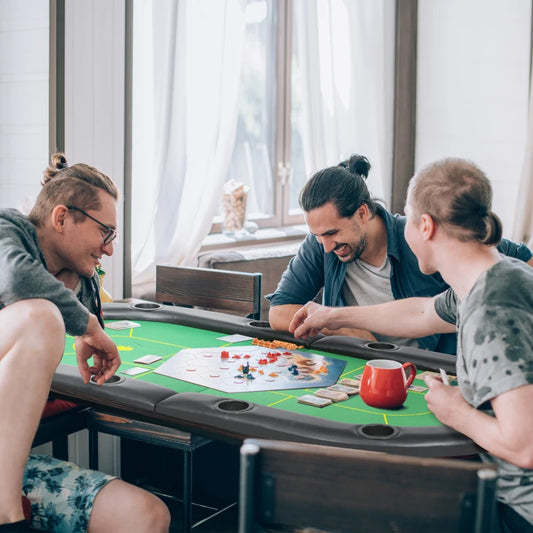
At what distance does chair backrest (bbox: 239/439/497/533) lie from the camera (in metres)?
1.00

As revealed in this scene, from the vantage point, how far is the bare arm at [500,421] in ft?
4.23

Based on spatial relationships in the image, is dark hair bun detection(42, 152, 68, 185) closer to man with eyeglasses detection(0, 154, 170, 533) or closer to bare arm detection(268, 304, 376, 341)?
man with eyeglasses detection(0, 154, 170, 533)

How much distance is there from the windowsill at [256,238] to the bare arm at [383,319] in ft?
6.67

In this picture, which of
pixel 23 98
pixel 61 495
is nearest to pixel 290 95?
pixel 23 98

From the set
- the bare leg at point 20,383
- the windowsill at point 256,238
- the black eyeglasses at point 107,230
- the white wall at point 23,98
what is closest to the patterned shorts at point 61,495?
the bare leg at point 20,383

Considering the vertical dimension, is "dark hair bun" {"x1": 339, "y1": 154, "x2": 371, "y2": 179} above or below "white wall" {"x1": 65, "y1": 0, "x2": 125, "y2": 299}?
below

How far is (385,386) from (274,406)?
0.26 m

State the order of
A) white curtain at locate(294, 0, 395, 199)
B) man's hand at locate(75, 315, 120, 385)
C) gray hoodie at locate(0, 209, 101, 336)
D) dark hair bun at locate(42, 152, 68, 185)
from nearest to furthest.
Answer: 1. gray hoodie at locate(0, 209, 101, 336)
2. man's hand at locate(75, 315, 120, 385)
3. dark hair bun at locate(42, 152, 68, 185)
4. white curtain at locate(294, 0, 395, 199)

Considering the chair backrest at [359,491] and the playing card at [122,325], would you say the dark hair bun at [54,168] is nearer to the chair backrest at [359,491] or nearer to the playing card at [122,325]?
the playing card at [122,325]

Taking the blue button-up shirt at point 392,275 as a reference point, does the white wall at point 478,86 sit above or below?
above

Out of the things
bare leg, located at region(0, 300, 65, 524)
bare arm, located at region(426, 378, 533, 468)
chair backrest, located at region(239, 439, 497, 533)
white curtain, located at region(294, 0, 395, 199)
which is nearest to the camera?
chair backrest, located at region(239, 439, 497, 533)

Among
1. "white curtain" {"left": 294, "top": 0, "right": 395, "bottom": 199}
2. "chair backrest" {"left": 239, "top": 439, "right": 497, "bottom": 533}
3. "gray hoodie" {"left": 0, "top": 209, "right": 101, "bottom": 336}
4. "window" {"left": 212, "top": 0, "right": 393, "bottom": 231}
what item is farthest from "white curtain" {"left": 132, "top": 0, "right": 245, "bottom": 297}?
"chair backrest" {"left": 239, "top": 439, "right": 497, "bottom": 533}

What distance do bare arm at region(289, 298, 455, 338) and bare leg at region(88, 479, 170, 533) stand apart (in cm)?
82

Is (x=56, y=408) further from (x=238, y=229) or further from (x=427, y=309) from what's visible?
(x=238, y=229)
